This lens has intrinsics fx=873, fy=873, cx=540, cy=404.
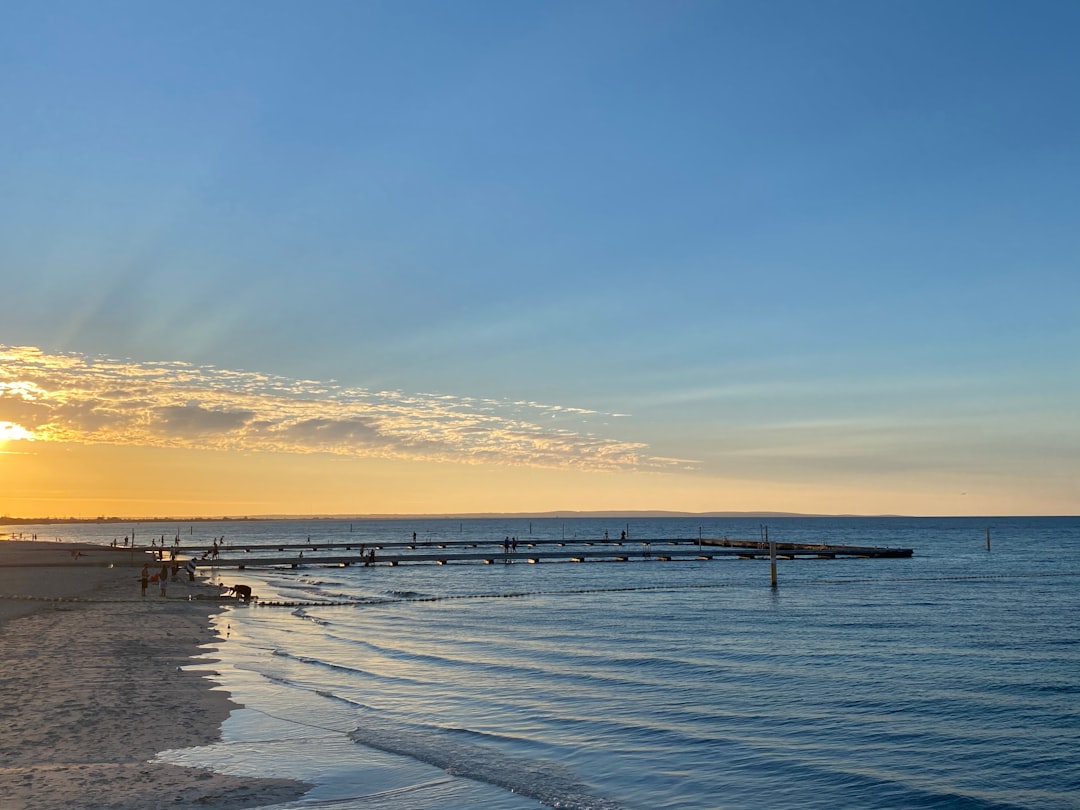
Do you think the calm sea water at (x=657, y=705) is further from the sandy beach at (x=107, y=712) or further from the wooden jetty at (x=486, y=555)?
the wooden jetty at (x=486, y=555)

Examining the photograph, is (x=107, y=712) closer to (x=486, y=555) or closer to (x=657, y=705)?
(x=657, y=705)

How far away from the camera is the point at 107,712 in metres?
20.4

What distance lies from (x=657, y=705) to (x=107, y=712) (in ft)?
46.8

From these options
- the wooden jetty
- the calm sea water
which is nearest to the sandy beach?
the calm sea water

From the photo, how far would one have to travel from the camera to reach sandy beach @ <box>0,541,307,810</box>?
14484 mm

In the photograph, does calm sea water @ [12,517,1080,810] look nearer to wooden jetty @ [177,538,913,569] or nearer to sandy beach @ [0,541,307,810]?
sandy beach @ [0,541,307,810]

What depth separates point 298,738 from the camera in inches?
773

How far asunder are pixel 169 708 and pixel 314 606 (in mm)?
34826

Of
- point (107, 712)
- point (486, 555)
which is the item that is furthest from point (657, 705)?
point (486, 555)

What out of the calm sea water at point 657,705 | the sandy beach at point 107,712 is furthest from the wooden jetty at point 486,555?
the sandy beach at point 107,712

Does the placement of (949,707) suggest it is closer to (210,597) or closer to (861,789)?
(861,789)

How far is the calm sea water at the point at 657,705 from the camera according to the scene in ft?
55.7

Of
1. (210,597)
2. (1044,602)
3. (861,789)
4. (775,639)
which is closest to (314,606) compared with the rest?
(210,597)

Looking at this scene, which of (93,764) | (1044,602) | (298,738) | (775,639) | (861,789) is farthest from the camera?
(1044,602)
